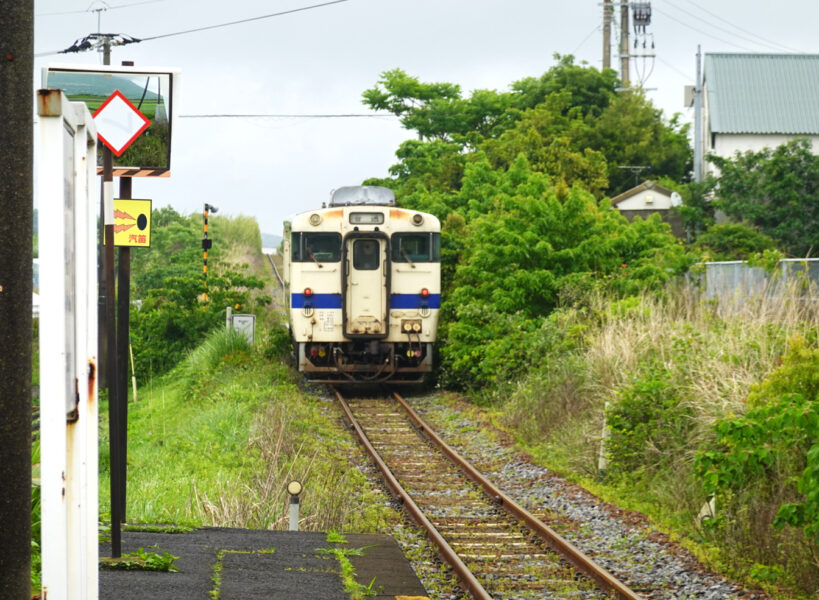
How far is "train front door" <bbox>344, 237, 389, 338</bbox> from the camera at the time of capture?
1927 centimetres

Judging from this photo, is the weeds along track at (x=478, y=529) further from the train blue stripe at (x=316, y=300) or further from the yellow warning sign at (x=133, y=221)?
the train blue stripe at (x=316, y=300)

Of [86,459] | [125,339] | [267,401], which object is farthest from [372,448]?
[86,459]

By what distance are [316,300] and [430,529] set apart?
1007cm

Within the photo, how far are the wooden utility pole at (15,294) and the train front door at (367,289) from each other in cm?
1572

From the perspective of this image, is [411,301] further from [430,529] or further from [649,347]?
[430,529]

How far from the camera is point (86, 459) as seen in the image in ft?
12.3

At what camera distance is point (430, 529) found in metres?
9.56

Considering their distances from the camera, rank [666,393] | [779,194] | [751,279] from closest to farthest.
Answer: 1. [666,393]
2. [751,279]
3. [779,194]

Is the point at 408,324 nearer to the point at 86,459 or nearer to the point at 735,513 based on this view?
the point at 735,513

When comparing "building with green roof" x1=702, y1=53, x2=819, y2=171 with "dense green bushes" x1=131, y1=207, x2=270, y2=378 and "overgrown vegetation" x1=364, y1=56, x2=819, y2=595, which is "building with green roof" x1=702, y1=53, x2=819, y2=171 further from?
"dense green bushes" x1=131, y1=207, x2=270, y2=378

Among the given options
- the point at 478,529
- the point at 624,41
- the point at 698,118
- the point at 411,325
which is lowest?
the point at 478,529

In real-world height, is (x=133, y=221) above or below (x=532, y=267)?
above

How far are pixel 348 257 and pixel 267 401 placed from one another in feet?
11.2

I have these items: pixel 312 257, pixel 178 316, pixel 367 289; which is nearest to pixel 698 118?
pixel 178 316
